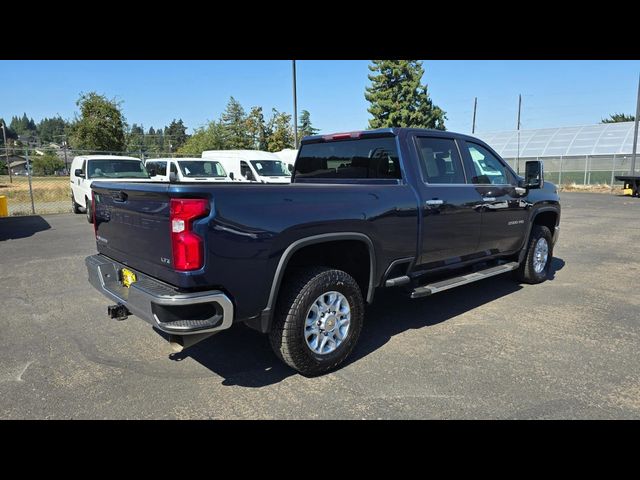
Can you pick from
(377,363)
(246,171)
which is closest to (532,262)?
(377,363)

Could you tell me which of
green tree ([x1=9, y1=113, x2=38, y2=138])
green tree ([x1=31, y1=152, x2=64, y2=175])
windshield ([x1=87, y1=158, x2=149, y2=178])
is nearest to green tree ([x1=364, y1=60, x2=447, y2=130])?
windshield ([x1=87, y1=158, x2=149, y2=178])

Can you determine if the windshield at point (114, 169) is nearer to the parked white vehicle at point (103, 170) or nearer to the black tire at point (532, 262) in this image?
the parked white vehicle at point (103, 170)

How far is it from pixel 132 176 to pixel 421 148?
461 inches

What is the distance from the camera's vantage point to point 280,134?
36094mm

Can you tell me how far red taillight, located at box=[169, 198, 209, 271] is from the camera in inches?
113

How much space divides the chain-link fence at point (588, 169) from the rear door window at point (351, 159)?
2945cm

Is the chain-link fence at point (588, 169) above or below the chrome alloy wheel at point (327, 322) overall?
above

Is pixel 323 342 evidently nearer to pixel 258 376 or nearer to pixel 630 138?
pixel 258 376

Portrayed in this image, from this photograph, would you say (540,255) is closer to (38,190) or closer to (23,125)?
(38,190)

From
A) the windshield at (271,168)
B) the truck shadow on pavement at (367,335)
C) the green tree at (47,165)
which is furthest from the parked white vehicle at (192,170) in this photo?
the green tree at (47,165)

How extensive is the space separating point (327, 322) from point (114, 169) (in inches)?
496

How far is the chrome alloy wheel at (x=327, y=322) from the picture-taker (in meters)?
3.56

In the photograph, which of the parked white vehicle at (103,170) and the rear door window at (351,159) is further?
the parked white vehicle at (103,170)
